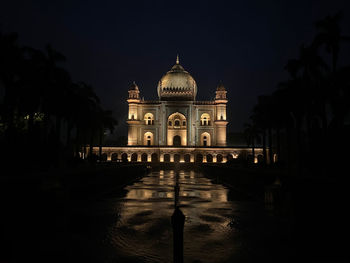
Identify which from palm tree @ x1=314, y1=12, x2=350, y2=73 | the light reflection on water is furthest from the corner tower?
the light reflection on water

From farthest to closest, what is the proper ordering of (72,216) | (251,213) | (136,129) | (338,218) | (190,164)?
(136,129) → (190,164) → (251,213) → (72,216) → (338,218)

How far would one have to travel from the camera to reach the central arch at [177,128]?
72812 mm

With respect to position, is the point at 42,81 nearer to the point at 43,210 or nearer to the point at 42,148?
the point at 42,148

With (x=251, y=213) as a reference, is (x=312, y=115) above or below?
above

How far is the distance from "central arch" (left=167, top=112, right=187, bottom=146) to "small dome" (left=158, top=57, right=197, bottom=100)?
4.42 meters

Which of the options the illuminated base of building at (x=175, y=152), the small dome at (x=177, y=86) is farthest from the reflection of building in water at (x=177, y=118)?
the illuminated base of building at (x=175, y=152)

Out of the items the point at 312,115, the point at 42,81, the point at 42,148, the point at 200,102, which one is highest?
the point at 200,102

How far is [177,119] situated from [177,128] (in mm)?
2021

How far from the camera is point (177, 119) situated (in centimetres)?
7338

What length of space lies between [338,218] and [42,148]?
27.9m

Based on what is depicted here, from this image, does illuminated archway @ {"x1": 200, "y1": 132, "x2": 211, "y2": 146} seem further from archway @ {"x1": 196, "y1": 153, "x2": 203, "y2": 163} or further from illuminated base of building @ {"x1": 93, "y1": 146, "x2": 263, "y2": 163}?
illuminated base of building @ {"x1": 93, "y1": 146, "x2": 263, "y2": 163}

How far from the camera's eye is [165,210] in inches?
472

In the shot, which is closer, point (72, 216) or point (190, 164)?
point (72, 216)

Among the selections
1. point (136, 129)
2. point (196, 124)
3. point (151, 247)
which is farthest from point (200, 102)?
point (151, 247)
